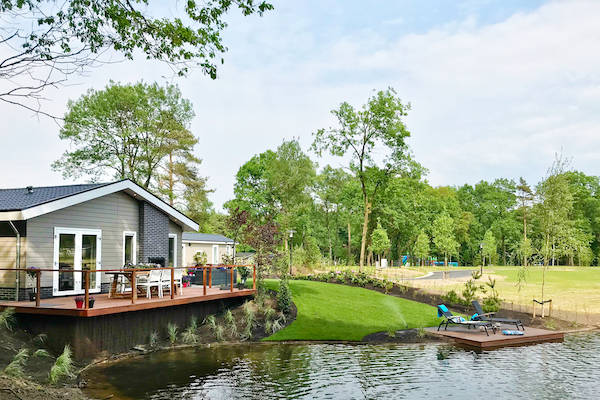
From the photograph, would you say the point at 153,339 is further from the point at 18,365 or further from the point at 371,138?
the point at 371,138

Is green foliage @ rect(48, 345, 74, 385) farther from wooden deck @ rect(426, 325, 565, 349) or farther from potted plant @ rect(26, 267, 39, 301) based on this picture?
wooden deck @ rect(426, 325, 565, 349)

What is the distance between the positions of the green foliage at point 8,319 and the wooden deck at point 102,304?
16 cm

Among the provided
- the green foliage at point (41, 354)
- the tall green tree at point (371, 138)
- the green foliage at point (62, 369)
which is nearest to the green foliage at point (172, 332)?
the green foliage at point (62, 369)

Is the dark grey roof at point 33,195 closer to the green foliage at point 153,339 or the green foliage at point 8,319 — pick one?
the green foliage at point 8,319

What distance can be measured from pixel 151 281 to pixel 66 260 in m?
2.91

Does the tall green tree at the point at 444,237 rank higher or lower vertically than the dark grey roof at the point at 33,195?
lower

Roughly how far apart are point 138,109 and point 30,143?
1052 centimetres

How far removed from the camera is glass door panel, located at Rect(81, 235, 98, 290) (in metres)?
15.1

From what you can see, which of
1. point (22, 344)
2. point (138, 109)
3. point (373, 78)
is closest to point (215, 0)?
point (22, 344)

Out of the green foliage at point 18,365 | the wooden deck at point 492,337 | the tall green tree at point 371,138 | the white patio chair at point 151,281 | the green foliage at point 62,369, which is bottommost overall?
the wooden deck at point 492,337

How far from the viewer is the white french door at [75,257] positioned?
14219mm

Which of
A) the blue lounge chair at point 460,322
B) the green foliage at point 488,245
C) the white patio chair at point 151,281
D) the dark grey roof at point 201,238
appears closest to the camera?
the white patio chair at point 151,281

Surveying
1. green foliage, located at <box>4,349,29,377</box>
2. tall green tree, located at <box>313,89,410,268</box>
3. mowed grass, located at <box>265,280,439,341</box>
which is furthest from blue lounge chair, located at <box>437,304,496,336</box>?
green foliage, located at <box>4,349,29,377</box>

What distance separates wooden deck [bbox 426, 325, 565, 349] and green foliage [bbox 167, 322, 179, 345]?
350 inches
